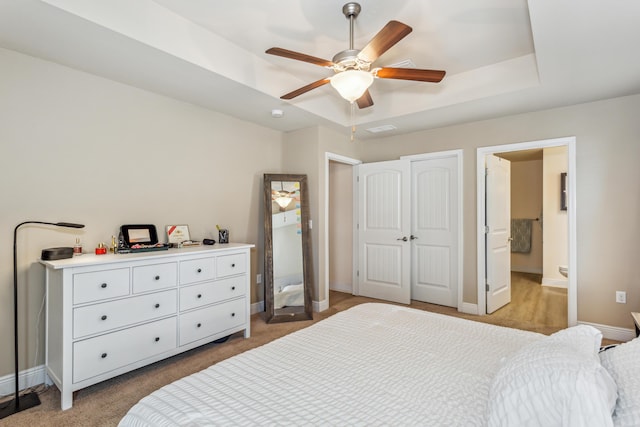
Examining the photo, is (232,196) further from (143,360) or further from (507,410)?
(507,410)

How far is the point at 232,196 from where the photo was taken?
12.1 ft

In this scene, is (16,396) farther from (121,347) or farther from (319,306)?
(319,306)

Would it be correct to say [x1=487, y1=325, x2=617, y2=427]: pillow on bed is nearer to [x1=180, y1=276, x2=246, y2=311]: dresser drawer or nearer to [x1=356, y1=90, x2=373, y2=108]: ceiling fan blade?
[x1=356, y1=90, x2=373, y2=108]: ceiling fan blade

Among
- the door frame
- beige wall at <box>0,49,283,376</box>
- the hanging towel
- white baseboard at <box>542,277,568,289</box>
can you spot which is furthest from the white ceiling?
the hanging towel

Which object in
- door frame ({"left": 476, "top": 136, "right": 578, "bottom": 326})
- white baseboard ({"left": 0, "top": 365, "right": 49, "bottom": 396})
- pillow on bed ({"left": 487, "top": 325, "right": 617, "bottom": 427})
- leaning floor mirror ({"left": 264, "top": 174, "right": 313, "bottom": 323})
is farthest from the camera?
leaning floor mirror ({"left": 264, "top": 174, "right": 313, "bottom": 323})

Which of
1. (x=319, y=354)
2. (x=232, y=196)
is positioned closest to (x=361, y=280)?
(x=232, y=196)

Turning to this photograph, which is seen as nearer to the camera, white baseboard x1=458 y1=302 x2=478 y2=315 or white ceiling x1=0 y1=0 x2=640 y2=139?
white ceiling x1=0 y1=0 x2=640 y2=139

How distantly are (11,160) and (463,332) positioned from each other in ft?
10.4

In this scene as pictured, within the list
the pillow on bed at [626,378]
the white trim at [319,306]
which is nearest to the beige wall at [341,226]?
the white trim at [319,306]

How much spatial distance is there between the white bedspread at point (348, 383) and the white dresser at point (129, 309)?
128 centimetres

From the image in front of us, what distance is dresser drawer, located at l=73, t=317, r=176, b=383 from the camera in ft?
6.77

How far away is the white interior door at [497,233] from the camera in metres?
3.85

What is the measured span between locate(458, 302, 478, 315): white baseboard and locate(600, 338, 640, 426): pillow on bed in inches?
111

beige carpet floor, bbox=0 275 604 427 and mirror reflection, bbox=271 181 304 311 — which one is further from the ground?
mirror reflection, bbox=271 181 304 311
